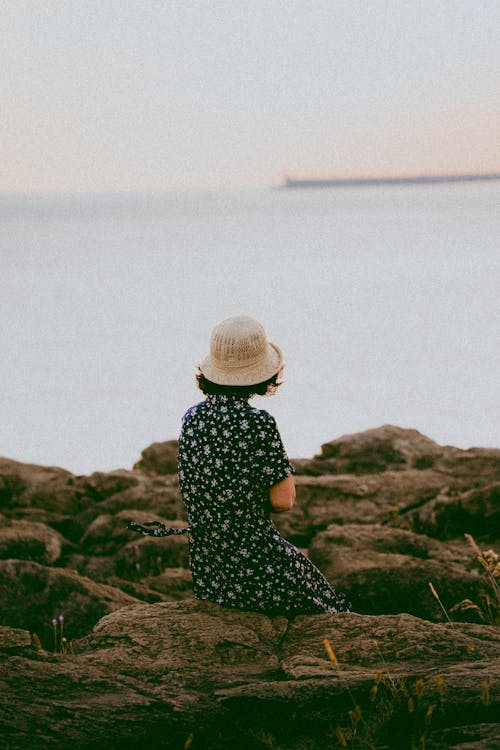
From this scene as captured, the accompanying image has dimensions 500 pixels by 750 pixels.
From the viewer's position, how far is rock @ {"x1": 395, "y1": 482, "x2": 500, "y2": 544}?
723 centimetres

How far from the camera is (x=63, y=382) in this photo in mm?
26312

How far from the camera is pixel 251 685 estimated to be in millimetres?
3523

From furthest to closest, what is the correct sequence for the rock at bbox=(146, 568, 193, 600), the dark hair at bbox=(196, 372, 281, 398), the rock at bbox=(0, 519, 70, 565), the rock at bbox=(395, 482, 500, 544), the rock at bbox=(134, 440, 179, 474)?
the rock at bbox=(134, 440, 179, 474) → the rock at bbox=(395, 482, 500, 544) → the rock at bbox=(0, 519, 70, 565) → the rock at bbox=(146, 568, 193, 600) → the dark hair at bbox=(196, 372, 281, 398)

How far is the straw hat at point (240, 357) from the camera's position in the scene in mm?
4527

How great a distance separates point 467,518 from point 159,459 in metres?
5.11

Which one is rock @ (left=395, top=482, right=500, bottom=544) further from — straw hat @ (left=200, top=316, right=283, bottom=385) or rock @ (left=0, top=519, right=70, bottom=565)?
straw hat @ (left=200, top=316, right=283, bottom=385)

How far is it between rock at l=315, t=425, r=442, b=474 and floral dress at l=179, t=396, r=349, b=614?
5.51m

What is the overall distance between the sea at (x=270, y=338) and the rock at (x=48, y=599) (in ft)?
40.6

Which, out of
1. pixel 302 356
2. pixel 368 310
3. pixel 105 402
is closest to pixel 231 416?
pixel 105 402

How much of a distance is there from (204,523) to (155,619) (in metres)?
0.57

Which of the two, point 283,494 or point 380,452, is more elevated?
point 380,452

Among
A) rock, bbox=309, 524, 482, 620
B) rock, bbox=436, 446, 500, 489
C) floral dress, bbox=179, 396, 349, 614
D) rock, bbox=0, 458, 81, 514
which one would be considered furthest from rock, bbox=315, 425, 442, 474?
floral dress, bbox=179, 396, 349, 614

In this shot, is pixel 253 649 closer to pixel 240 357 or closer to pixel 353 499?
pixel 240 357

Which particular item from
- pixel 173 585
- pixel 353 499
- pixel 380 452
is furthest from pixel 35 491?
pixel 380 452
